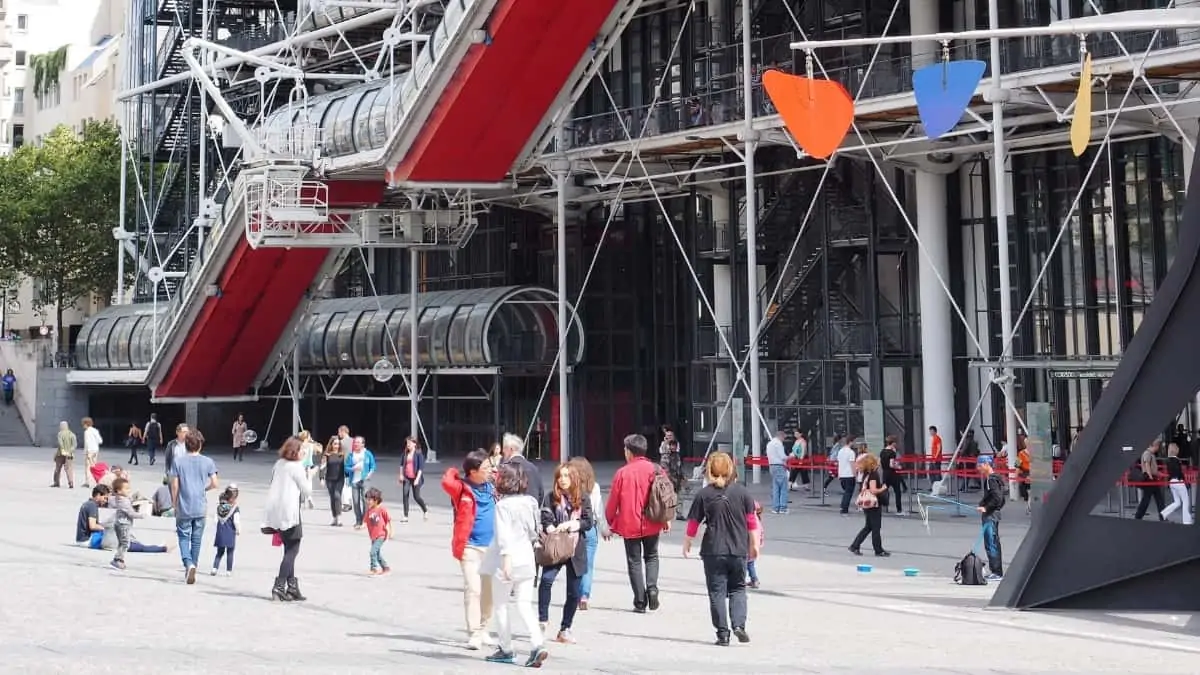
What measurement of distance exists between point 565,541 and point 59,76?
74397 millimetres

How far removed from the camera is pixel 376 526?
17047mm

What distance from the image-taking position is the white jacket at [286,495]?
47.9 feet

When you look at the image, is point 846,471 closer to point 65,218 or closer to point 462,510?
point 462,510

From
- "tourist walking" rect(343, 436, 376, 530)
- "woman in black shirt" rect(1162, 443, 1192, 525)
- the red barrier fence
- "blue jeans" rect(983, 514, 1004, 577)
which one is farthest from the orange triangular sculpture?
"tourist walking" rect(343, 436, 376, 530)

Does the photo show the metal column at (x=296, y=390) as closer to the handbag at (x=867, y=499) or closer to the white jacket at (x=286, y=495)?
the handbag at (x=867, y=499)

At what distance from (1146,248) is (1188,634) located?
17780mm

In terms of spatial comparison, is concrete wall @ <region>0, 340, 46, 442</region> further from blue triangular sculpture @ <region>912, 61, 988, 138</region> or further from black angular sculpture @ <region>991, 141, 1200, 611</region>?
black angular sculpture @ <region>991, 141, 1200, 611</region>

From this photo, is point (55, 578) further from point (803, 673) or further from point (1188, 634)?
point (1188, 634)

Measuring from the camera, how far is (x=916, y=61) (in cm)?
2783

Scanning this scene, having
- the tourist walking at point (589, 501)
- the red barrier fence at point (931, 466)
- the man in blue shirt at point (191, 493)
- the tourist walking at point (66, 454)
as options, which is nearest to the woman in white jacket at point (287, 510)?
the man in blue shirt at point (191, 493)

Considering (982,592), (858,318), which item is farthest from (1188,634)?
(858,318)

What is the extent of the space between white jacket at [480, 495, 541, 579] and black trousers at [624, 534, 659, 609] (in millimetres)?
2900

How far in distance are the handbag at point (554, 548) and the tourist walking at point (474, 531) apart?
1.19ft

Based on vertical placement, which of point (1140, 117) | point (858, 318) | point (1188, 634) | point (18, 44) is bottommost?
point (1188, 634)
